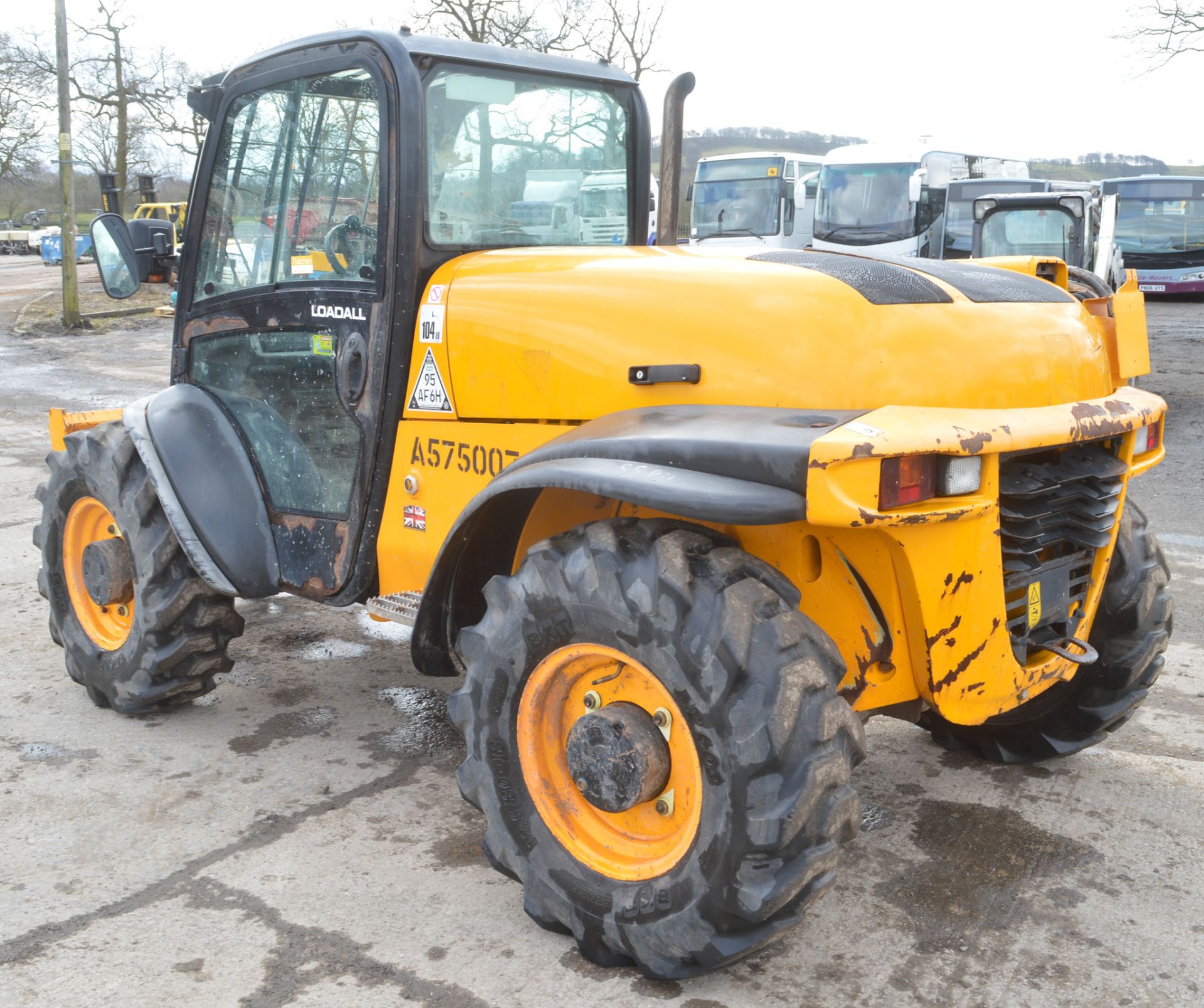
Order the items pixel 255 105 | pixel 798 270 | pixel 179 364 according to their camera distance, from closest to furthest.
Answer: pixel 798 270
pixel 255 105
pixel 179 364

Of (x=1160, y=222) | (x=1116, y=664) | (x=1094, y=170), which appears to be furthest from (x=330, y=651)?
(x=1094, y=170)

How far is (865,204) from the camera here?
22.9m

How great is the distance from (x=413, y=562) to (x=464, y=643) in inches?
26.4

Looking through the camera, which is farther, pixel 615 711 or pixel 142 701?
pixel 142 701

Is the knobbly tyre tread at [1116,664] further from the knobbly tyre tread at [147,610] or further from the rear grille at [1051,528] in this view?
the knobbly tyre tread at [147,610]

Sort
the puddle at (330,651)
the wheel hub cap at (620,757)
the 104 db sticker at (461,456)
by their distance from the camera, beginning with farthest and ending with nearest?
the puddle at (330,651)
the 104 db sticker at (461,456)
the wheel hub cap at (620,757)

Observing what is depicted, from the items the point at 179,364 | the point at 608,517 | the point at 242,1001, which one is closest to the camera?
the point at 242,1001

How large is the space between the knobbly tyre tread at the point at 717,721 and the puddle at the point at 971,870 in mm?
619

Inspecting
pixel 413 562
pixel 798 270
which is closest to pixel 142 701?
pixel 413 562

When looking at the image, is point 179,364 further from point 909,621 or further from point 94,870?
point 909,621

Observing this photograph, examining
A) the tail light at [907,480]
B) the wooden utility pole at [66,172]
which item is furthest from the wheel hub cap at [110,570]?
the wooden utility pole at [66,172]

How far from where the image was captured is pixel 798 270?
2854 mm

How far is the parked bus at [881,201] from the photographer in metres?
22.2

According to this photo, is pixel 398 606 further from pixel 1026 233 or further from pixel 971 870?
pixel 1026 233
